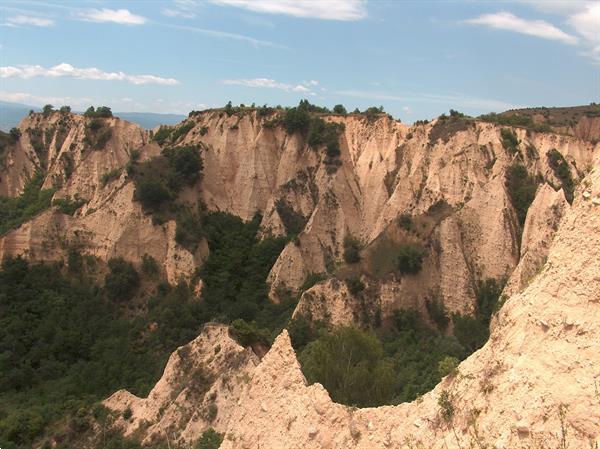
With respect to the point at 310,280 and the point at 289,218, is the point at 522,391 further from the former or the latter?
the point at 289,218

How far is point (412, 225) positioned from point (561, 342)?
25.2 m

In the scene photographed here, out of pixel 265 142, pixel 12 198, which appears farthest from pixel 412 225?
pixel 12 198

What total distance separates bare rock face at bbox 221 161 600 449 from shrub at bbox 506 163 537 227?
75.9ft

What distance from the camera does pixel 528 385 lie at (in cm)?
851

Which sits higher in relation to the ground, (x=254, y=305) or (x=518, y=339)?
(x=518, y=339)

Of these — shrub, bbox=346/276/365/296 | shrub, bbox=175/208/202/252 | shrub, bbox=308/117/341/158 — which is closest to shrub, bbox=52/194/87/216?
shrub, bbox=175/208/202/252

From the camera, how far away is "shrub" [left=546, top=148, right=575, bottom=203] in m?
33.3

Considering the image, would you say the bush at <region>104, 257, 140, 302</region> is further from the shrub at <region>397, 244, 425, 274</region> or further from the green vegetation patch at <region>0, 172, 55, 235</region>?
the shrub at <region>397, 244, 425, 274</region>

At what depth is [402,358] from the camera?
2608cm

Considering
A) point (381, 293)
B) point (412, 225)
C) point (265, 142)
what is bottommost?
point (381, 293)

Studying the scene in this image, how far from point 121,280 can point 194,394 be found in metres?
18.2

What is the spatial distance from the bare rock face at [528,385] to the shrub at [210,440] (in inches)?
191

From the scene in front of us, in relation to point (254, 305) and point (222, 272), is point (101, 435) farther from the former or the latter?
point (222, 272)

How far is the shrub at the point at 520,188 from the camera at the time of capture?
32.1 meters
